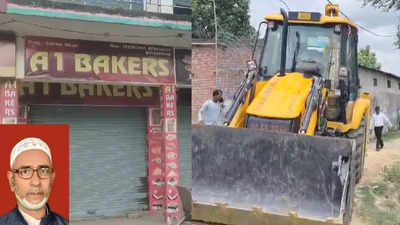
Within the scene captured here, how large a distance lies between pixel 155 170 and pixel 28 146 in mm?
8317

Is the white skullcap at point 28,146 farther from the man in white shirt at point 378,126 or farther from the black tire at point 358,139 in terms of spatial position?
the man in white shirt at point 378,126

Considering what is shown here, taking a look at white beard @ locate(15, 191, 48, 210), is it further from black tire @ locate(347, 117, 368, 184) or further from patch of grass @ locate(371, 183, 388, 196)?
patch of grass @ locate(371, 183, 388, 196)

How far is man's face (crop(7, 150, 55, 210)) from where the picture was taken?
126 inches

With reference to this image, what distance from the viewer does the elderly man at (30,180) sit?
3.20 m

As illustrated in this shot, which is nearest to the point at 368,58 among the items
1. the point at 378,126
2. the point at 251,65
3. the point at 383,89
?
the point at 383,89

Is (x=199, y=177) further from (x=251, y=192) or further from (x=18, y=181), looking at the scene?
(x=18, y=181)

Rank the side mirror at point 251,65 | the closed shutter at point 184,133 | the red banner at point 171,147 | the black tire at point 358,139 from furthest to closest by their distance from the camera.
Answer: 1. the closed shutter at point 184,133
2. the red banner at point 171,147
3. the black tire at point 358,139
4. the side mirror at point 251,65

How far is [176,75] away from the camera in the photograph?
11.2m

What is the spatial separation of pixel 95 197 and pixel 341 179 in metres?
6.55

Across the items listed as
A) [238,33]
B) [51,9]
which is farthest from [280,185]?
[238,33]

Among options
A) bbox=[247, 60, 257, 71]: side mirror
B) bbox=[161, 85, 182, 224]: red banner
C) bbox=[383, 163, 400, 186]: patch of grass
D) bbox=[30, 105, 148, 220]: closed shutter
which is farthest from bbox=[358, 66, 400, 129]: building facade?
bbox=[247, 60, 257, 71]: side mirror

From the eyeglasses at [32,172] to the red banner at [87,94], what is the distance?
7.07 metres

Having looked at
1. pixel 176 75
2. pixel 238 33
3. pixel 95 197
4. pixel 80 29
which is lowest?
pixel 95 197

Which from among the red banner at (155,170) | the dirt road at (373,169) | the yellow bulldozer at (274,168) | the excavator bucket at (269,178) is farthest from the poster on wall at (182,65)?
the excavator bucket at (269,178)
